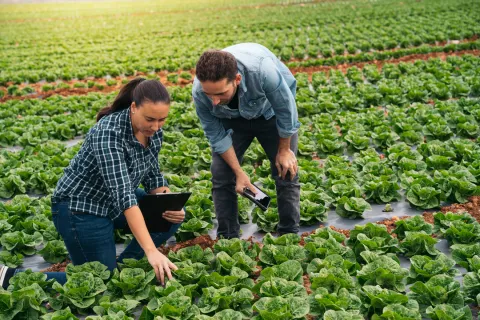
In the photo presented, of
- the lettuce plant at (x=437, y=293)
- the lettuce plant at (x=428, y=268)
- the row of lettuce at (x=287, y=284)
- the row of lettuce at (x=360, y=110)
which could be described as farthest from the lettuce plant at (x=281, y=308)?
the row of lettuce at (x=360, y=110)

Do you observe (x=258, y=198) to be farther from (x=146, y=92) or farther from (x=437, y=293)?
(x=437, y=293)

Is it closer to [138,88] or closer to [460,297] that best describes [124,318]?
[138,88]

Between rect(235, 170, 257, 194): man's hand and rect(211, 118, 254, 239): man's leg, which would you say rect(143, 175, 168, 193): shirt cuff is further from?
rect(235, 170, 257, 194): man's hand

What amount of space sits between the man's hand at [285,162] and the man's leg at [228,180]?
1.26ft

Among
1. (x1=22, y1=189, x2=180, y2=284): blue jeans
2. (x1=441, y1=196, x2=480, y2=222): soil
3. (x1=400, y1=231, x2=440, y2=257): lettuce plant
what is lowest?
(x1=441, y1=196, x2=480, y2=222): soil

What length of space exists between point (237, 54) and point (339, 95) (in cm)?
646

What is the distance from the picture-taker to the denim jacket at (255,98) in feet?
13.7

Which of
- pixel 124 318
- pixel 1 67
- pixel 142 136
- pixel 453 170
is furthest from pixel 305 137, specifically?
pixel 1 67

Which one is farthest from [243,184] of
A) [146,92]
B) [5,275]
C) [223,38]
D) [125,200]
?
[223,38]

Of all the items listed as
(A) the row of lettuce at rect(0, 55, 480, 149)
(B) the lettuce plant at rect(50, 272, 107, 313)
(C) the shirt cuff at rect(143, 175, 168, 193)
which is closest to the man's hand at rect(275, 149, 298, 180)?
(C) the shirt cuff at rect(143, 175, 168, 193)

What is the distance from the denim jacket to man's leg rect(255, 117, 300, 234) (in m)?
0.13

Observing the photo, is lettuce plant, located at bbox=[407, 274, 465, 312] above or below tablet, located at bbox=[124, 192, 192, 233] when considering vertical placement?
below

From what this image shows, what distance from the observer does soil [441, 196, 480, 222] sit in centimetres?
554

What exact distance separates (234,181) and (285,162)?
604mm
